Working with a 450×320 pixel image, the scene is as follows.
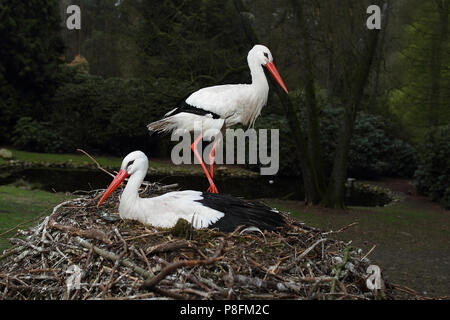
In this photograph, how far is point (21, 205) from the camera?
912 centimetres

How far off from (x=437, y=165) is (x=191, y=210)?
409 inches

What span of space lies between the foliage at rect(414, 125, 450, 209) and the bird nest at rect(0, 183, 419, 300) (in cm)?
951

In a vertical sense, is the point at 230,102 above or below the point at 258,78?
below

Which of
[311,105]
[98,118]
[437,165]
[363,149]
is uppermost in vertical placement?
[311,105]

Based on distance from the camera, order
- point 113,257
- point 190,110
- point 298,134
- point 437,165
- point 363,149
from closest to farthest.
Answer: point 113,257
point 190,110
point 298,134
point 437,165
point 363,149

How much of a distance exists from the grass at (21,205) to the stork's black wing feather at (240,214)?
358cm

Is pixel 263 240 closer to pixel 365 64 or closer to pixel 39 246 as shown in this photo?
pixel 39 246

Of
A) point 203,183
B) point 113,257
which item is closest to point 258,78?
point 113,257

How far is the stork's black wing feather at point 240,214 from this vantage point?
3.60 m

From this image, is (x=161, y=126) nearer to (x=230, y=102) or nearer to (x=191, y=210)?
(x=230, y=102)

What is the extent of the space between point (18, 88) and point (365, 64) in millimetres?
15442

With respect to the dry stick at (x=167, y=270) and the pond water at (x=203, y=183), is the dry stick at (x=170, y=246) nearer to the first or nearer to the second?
the dry stick at (x=167, y=270)

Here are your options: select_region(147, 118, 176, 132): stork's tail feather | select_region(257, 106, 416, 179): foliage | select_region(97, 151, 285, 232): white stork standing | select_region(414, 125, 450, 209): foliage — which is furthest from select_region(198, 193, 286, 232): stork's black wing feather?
select_region(257, 106, 416, 179): foliage

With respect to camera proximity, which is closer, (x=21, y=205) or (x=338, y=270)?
(x=338, y=270)
